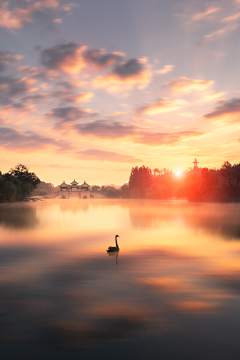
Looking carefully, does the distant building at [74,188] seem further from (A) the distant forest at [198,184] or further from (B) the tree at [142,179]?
(A) the distant forest at [198,184]

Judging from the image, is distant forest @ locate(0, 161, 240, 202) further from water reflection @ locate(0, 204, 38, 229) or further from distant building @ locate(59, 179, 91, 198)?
distant building @ locate(59, 179, 91, 198)

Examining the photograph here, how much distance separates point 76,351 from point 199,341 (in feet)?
8.45

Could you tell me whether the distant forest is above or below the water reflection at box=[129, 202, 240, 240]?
above

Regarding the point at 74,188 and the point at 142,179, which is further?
the point at 74,188

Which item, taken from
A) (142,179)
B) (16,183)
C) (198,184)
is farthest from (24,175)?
(142,179)

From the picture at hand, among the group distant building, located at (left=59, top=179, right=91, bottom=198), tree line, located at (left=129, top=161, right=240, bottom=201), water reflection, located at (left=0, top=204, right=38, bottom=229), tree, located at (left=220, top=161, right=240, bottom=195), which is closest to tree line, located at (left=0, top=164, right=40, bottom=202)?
water reflection, located at (left=0, top=204, right=38, bottom=229)

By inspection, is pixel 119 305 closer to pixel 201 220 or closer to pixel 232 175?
pixel 201 220

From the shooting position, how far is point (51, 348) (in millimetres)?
5836

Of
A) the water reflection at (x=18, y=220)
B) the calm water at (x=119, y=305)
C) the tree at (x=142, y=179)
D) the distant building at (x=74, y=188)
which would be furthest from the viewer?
the distant building at (x=74, y=188)

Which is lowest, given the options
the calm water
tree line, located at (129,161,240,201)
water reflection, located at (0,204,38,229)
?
the calm water

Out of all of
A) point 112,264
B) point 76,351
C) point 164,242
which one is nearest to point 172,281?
point 112,264

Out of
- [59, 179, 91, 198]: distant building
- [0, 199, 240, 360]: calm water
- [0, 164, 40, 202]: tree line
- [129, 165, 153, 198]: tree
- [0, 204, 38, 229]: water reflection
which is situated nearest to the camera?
[0, 199, 240, 360]: calm water

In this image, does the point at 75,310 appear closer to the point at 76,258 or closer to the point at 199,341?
the point at 199,341

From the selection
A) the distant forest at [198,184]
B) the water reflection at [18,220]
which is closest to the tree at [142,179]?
the distant forest at [198,184]
